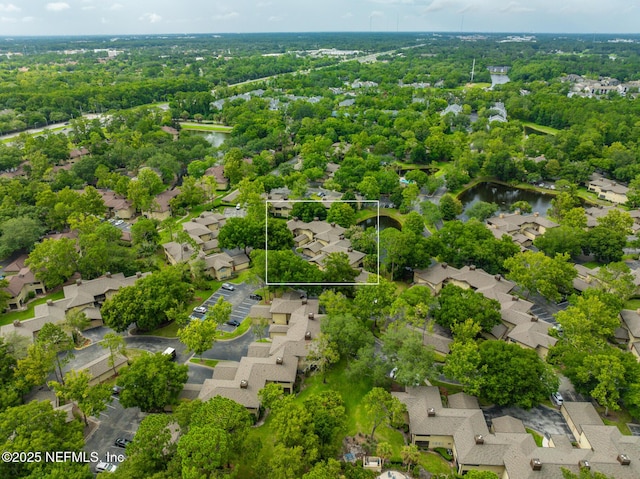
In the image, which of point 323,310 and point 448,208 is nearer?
point 323,310

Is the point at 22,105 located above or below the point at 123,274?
above

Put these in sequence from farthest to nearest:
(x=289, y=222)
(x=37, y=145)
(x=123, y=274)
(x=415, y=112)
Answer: (x=415, y=112), (x=37, y=145), (x=289, y=222), (x=123, y=274)

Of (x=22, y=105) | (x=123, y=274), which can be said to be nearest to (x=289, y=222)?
(x=123, y=274)

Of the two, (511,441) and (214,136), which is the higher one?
(214,136)

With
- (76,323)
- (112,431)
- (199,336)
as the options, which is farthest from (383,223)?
(112,431)

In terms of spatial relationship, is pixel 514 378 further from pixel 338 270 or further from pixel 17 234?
pixel 17 234

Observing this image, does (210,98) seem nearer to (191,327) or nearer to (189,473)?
(191,327)
